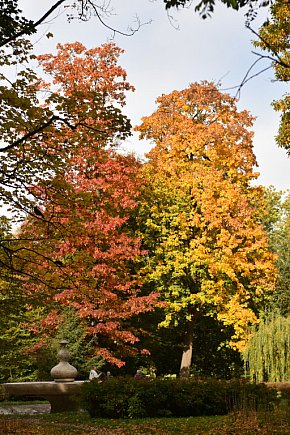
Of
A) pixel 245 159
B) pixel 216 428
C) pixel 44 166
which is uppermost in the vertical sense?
pixel 245 159

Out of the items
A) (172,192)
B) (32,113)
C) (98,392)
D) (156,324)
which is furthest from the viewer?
(156,324)

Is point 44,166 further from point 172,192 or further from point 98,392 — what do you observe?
point 172,192

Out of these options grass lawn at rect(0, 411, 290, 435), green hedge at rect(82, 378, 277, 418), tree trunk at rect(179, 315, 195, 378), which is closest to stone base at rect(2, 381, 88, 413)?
green hedge at rect(82, 378, 277, 418)

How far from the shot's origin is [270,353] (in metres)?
17.4

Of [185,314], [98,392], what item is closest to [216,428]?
[98,392]

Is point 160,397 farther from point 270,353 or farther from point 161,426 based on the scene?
point 270,353

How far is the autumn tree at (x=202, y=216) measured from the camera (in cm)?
1988

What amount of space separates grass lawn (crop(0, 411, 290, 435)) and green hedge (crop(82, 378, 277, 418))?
1.79 feet

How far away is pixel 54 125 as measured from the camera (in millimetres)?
8867

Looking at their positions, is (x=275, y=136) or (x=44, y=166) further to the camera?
(x=275, y=136)

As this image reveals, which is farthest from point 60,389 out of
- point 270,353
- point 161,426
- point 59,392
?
point 270,353

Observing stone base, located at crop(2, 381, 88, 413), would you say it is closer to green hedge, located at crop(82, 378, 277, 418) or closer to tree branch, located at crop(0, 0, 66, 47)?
green hedge, located at crop(82, 378, 277, 418)

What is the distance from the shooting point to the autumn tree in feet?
65.2

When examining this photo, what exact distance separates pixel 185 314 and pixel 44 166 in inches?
556
